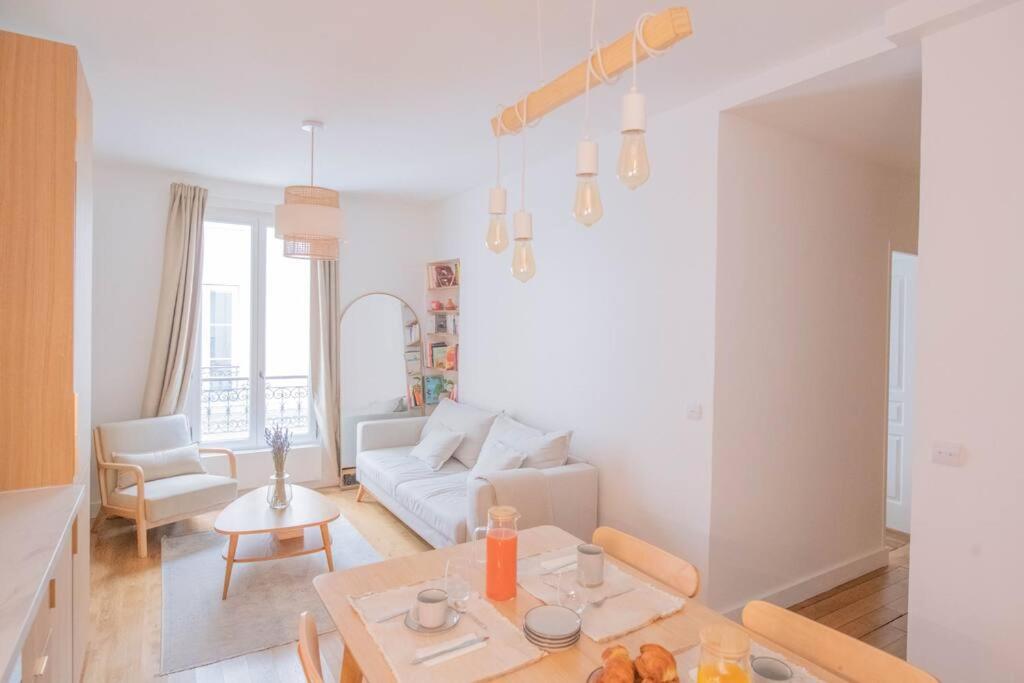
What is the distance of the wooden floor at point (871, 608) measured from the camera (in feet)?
9.57

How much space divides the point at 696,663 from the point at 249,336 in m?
4.78

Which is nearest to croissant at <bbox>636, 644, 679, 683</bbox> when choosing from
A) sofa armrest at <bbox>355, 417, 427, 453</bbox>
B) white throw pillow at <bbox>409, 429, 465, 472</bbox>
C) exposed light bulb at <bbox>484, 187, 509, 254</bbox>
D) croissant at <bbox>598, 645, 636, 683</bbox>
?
croissant at <bbox>598, 645, 636, 683</bbox>

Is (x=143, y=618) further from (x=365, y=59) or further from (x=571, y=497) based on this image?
(x=365, y=59)

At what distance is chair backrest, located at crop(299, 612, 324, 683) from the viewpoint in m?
1.27

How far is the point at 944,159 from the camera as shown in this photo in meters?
2.03

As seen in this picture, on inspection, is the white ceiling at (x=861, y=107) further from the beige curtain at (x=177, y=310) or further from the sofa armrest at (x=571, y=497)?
the beige curtain at (x=177, y=310)

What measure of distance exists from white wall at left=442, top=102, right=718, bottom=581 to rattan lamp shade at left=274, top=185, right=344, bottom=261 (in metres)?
1.31

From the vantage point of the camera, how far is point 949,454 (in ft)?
6.58

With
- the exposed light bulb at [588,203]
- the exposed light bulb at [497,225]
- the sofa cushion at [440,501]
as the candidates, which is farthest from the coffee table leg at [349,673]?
the sofa cushion at [440,501]

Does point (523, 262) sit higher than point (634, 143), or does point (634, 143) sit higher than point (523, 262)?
point (634, 143)

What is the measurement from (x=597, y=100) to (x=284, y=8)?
153 centimetres

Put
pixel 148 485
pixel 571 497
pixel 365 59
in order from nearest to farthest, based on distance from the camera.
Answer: pixel 365 59
pixel 571 497
pixel 148 485

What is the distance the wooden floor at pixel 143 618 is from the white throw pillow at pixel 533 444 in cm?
91

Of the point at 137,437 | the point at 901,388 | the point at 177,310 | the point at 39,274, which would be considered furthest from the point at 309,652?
the point at 901,388
